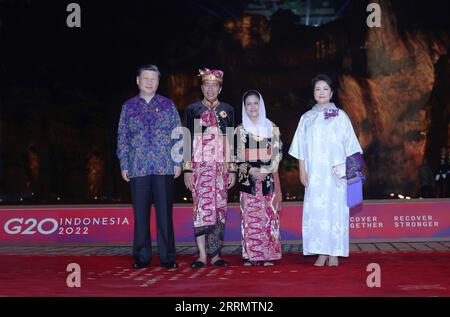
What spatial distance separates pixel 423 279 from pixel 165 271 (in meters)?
2.05

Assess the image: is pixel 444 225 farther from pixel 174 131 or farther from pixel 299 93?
pixel 299 93

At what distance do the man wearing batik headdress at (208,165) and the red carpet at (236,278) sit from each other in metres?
0.34

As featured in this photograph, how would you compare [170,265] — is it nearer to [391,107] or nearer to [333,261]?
[333,261]

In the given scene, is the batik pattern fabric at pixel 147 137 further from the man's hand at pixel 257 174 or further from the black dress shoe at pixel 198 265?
the black dress shoe at pixel 198 265

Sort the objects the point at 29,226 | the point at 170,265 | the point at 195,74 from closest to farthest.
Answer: the point at 170,265
the point at 29,226
the point at 195,74

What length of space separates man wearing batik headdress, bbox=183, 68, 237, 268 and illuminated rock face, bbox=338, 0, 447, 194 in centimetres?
998

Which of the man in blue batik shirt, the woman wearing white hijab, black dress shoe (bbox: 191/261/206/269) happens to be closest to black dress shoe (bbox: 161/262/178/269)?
the man in blue batik shirt

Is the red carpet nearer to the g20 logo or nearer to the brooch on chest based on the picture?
the brooch on chest

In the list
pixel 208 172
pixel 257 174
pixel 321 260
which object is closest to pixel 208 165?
pixel 208 172

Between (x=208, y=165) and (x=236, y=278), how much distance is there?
52.6 inches

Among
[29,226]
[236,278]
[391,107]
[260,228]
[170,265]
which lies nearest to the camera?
[236,278]

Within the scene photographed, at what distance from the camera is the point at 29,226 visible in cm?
877

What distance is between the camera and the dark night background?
49.0 feet

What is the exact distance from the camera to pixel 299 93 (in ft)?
58.1
